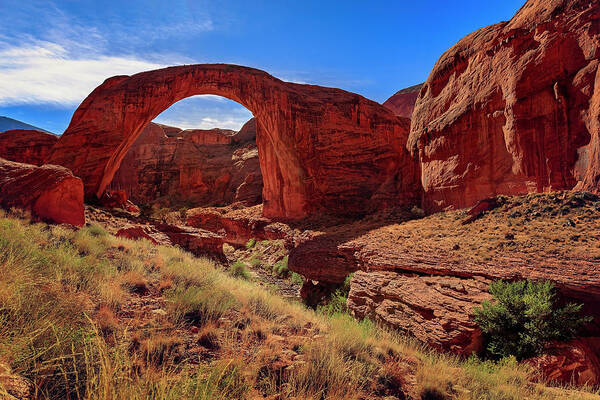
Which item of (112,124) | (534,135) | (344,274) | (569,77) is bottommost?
(344,274)

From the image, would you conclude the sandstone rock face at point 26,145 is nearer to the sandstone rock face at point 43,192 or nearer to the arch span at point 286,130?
the arch span at point 286,130

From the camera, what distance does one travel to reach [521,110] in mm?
8141

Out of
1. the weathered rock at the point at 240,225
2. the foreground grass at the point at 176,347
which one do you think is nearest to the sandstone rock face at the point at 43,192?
the foreground grass at the point at 176,347

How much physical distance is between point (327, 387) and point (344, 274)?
7.39m

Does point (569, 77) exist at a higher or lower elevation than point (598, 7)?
lower

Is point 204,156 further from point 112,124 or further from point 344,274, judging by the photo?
point 344,274

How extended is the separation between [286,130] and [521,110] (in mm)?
12425

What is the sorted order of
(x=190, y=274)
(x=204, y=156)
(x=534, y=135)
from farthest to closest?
1. (x=204, y=156)
2. (x=534, y=135)
3. (x=190, y=274)

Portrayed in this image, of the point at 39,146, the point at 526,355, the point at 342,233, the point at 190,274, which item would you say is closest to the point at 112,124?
the point at 39,146

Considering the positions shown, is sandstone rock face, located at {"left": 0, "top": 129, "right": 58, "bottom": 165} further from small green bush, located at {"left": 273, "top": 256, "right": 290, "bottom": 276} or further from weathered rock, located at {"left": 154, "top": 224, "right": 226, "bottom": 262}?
small green bush, located at {"left": 273, "top": 256, "right": 290, "bottom": 276}

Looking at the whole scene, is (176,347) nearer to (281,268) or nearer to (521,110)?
(521,110)

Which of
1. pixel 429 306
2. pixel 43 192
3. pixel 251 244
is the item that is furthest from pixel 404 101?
pixel 43 192

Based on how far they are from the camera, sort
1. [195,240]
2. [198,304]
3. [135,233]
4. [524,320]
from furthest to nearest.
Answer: [195,240] < [135,233] < [524,320] < [198,304]

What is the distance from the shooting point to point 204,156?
3459 cm
